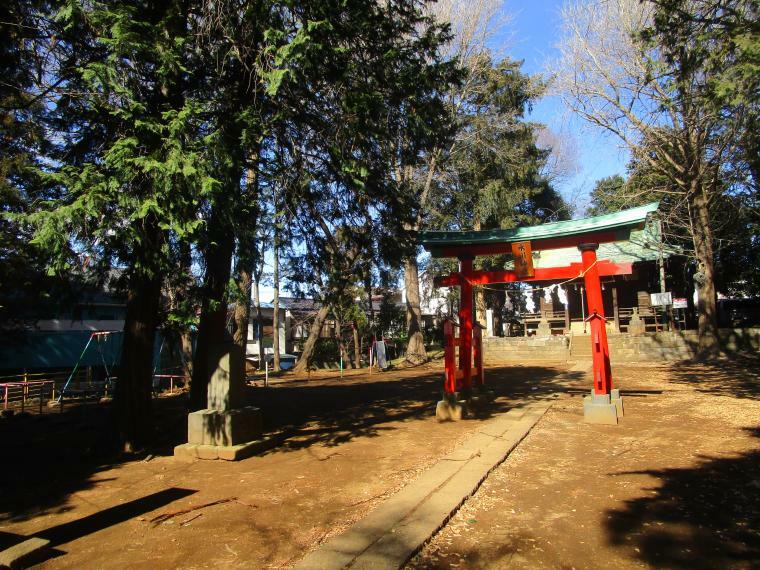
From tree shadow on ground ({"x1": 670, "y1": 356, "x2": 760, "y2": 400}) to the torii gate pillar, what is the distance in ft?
12.8

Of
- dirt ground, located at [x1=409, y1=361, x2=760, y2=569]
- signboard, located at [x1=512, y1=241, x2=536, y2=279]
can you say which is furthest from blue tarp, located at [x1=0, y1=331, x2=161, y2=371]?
dirt ground, located at [x1=409, y1=361, x2=760, y2=569]

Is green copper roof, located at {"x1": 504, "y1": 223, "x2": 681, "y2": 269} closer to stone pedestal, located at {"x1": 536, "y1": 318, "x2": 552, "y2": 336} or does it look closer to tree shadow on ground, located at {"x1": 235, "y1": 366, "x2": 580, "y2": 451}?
stone pedestal, located at {"x1": 536, "y1": 318, "x2": 552, "y2": 336}

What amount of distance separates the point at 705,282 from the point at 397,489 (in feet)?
66.1

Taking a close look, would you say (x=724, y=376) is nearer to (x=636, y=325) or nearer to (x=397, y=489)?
(x=636, y=325)

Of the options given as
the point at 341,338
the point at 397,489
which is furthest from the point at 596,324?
the point at 341,338

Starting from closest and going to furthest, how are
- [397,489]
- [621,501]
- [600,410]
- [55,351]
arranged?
[621,501]
[397,489]
[600,410]
[55,351]

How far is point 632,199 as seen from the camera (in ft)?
67.9

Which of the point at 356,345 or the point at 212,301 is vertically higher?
the point at 212,301

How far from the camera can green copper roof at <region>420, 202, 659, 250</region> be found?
942 cm

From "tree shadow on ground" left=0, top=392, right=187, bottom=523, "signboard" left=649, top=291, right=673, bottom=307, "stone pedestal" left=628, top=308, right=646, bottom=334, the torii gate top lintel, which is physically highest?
the torii gate top lintel

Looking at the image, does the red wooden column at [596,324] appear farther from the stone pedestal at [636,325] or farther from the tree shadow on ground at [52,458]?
the stone pedestal at [636,325]

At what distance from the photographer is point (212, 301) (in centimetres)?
710

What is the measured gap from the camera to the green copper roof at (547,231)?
9422 millimetres

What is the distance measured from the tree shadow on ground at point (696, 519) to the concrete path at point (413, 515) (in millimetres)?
1486
